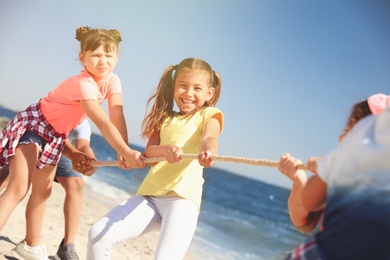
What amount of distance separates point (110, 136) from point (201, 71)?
0.58 metres

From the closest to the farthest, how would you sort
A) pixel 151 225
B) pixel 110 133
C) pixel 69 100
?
pixel 151 225
pixel 110 133
pixel 69 100

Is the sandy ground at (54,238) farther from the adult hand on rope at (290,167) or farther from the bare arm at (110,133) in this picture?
the adult hand on rope at (290,167)

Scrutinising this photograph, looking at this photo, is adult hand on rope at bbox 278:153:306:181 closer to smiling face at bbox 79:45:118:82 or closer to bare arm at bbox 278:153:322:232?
bare arm at bbox 278:153:322:232

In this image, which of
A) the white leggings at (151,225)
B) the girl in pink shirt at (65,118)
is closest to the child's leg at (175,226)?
the white leggings at (151,225)

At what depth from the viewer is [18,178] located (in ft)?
8.68

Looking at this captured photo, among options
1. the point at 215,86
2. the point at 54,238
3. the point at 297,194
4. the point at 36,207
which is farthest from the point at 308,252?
the point at 54,238

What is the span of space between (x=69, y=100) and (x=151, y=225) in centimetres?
85

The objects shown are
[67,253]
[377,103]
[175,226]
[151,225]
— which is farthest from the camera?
[67,253]

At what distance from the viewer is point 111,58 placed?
2.81m

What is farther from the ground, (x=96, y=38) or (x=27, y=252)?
(x=96, y=38)

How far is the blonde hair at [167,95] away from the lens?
105 inches

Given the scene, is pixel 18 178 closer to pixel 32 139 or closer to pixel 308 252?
pixel 32 139

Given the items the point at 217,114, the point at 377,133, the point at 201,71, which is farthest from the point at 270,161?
the point at 201,71

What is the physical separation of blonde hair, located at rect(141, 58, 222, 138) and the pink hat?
49.3 inches
